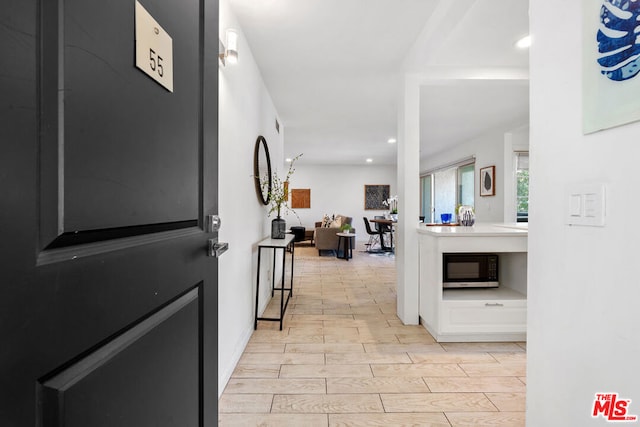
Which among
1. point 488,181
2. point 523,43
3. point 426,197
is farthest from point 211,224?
point 426,197

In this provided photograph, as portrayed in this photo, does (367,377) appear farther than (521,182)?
No

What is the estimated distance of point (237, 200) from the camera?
7.51ft

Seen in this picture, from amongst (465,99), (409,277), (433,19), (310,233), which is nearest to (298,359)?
(409,277)

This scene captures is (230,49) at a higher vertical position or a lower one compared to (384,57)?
lower

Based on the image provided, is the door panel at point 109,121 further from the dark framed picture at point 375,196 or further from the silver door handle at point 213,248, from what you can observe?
the dark framed picture at point 375,196

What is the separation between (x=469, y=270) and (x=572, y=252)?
2013 millimetres

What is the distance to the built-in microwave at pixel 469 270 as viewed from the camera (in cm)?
280

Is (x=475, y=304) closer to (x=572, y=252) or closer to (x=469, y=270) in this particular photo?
(x=469, y=270)

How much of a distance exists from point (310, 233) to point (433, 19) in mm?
7434

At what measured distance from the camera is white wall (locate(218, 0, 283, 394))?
192cm

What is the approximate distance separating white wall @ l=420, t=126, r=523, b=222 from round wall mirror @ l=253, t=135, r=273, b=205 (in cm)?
409

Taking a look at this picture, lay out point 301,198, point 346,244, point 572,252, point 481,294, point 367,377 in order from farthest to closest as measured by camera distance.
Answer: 1. point 301,198
2. point 346,244
3. point 481,294
4. point 367,377
5. point 572,252

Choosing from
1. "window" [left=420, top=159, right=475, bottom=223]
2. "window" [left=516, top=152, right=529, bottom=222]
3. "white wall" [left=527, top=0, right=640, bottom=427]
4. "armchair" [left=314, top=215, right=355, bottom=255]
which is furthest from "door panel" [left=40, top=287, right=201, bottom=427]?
"window" [left=420, top=159, right=475, bottom=223]

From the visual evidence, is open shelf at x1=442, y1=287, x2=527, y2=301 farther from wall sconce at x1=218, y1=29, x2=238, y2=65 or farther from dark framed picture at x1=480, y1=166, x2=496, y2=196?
dark framed picture at x1=480, y1=166, x2=496, y2=196
